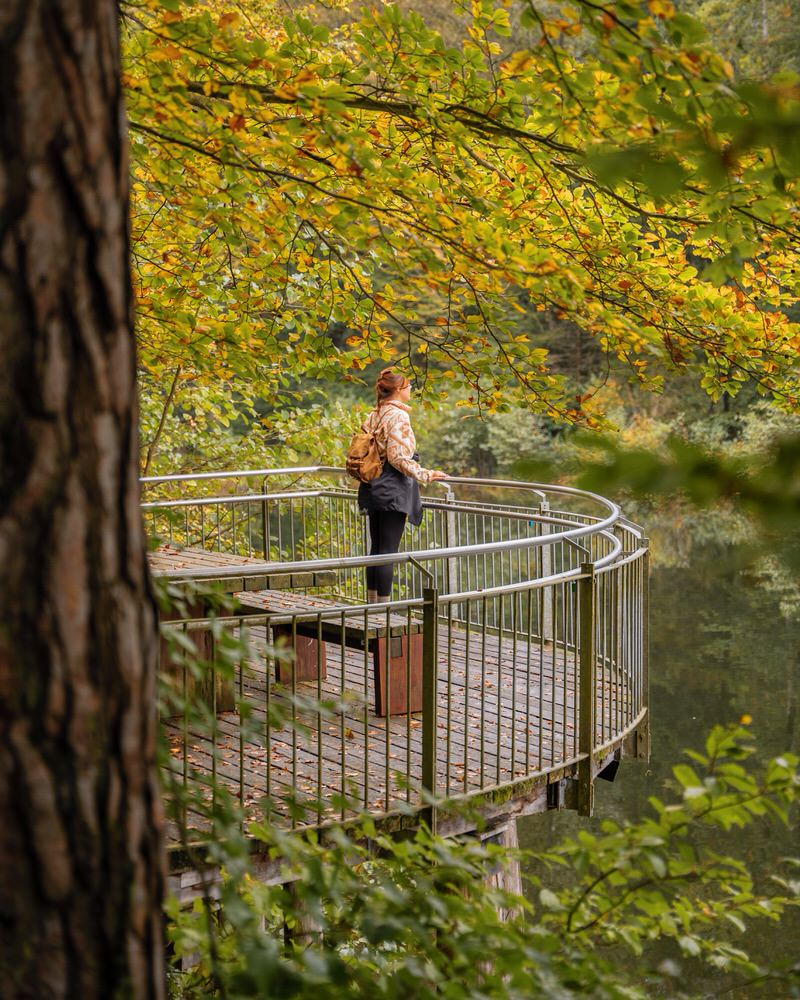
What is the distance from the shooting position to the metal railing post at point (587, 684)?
6.20m

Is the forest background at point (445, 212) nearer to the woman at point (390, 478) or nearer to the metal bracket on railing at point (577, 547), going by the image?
the woman at point (390, 478)

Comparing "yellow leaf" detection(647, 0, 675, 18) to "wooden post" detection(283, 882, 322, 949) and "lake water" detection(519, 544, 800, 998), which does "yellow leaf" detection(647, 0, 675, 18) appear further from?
"lake water" detection(519, 544, 800, 998)

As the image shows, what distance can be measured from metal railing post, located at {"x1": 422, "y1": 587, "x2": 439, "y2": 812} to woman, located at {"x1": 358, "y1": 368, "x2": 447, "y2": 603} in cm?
214

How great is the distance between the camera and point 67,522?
5.37ft

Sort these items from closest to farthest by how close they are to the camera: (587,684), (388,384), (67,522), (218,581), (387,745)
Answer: (67,522), (387,745), (218,581), (587,684), (388,384)

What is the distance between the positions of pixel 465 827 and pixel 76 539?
4.49 metres

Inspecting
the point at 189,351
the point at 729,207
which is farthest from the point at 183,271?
the point at 729,207

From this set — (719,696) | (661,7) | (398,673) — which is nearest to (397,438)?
(398,673)

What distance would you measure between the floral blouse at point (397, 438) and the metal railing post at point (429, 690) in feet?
7.33

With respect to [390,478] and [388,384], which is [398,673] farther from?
[388,384]

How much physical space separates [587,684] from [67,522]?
4.96m

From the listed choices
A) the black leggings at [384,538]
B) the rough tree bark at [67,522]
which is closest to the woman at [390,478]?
the black leggings at [384,538]

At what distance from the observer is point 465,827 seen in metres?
5.76

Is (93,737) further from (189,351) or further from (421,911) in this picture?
(189,351)
